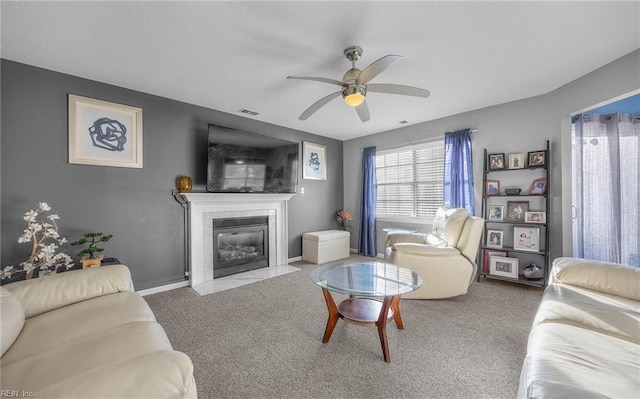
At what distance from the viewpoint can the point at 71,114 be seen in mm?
2652

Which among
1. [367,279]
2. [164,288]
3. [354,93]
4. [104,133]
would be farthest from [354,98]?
[164,288]

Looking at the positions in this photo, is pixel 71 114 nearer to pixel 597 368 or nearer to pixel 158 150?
pixel 158 150

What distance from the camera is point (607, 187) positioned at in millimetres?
2943

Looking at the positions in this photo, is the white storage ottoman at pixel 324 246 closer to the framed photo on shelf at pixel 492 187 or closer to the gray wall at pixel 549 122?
the gray wall at pixel 549 122

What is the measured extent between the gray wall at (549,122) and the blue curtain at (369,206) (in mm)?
826

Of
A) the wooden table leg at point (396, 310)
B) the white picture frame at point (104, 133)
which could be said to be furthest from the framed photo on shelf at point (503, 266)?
the white picture frame at point (104, 133)

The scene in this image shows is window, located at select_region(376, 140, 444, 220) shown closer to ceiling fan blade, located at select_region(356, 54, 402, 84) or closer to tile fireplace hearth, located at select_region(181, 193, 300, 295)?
tile fireplace hearth, located at select_region(181, 193, 300, 295)

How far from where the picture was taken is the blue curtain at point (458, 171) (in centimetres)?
379

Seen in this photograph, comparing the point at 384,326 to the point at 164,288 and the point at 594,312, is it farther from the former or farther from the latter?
the point at 164,288

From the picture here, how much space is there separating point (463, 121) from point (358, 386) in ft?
12.7

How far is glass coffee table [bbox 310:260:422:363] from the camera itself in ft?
6.11

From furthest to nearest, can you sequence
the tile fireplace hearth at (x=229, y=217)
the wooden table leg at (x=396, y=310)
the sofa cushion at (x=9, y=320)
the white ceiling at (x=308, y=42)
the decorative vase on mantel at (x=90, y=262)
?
the tile fireplace hearth at (x=229, y=217)
the decorative vase on mantel at (x=90, y=262)
the wooden table leg at (x=396, y=310)
the white ceiling at (x=308, y=42)
the sofa cushion at (x=9, y=320)

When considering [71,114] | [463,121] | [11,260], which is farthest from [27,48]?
[463,121]

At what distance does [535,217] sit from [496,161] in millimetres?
853
